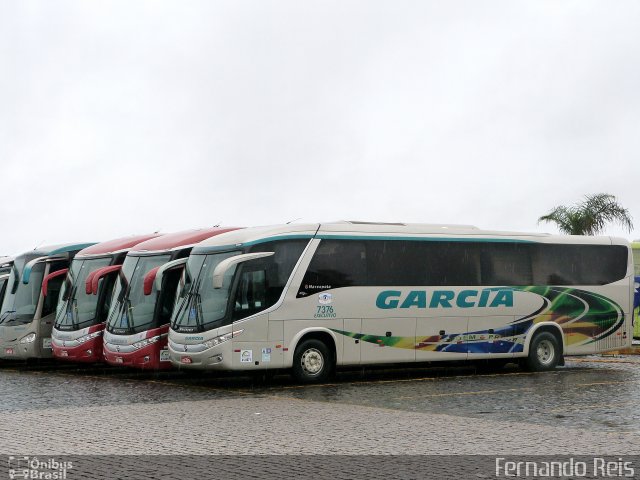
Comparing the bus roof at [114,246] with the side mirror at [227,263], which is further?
the bus roof at [114,246]

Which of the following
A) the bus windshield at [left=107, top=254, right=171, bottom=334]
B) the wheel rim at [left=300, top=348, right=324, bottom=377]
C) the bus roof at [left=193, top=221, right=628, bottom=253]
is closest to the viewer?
the bus roof at [left=193, top=221, right=628, bottom=253]

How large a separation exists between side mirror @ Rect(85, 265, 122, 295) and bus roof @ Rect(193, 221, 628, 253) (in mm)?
3186

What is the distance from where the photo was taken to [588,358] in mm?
30578

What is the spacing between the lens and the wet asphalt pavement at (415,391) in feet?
52.2

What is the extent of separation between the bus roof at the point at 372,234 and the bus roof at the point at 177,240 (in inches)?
66.0

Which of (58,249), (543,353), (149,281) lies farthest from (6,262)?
(543,353)

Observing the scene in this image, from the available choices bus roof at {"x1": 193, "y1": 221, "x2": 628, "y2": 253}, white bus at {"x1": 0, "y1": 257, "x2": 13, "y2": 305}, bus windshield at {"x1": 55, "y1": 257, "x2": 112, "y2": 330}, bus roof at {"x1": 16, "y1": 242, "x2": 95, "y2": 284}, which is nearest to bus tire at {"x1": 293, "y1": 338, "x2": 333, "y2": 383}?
bus roof at {"x1": 193, "y1": 221, "x2": 628, "y2": 253}

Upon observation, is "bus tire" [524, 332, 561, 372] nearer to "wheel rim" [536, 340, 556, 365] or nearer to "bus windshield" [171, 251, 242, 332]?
"wheel rim" [536, 340, 556, 365]

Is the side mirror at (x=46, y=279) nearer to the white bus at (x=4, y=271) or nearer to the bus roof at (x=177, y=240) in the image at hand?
the white bus at (x=4, y=271)

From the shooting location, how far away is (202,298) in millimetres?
20938

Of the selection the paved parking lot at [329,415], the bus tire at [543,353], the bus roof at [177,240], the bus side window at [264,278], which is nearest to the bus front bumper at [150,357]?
the paved parking lot at [329,415]

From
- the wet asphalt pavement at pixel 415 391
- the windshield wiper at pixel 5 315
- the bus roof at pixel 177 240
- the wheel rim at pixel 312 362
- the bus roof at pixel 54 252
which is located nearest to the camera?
the wet asphalt pavement at pixel 415 391

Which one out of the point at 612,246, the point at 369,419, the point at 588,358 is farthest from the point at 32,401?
the point at 588,358

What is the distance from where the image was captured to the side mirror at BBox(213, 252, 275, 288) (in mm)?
19938
